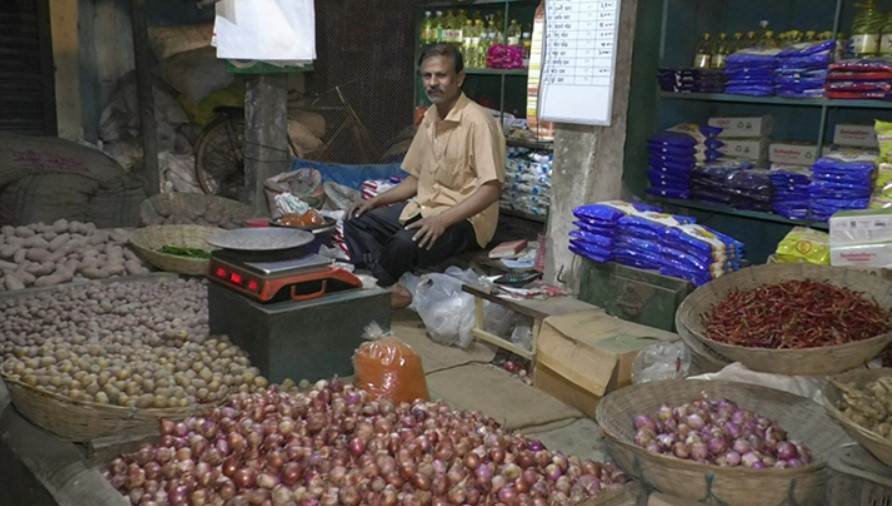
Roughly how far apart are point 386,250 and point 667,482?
2.54m

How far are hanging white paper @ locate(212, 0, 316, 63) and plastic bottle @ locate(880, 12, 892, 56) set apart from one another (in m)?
2.84

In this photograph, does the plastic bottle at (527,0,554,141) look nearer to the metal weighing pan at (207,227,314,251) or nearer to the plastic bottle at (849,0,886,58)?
the plastic bottle at (849,0,886,58)

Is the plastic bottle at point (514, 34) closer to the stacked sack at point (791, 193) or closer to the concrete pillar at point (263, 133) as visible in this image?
the concrete pillar at point (263, 133)

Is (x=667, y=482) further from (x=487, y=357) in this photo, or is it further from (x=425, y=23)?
(x=425, y=23)

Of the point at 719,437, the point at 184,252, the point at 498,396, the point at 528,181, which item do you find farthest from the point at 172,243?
the point at 719,437

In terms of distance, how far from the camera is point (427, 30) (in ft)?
19.1

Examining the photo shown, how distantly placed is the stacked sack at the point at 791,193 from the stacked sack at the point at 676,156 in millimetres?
419

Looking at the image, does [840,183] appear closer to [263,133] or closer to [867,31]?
[867,31]

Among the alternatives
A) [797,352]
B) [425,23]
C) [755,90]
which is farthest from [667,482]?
[425,23]

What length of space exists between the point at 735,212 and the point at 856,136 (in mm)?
695

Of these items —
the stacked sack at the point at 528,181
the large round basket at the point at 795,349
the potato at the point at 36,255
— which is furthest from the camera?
the stacked sack at the point at 528,181

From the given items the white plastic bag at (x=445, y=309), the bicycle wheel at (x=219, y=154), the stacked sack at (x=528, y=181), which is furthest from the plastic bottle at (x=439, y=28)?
the white plastic bag at (x=445, y=309)

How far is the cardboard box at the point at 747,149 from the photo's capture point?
13.3 ft

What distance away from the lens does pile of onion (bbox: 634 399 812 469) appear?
2071 mm
